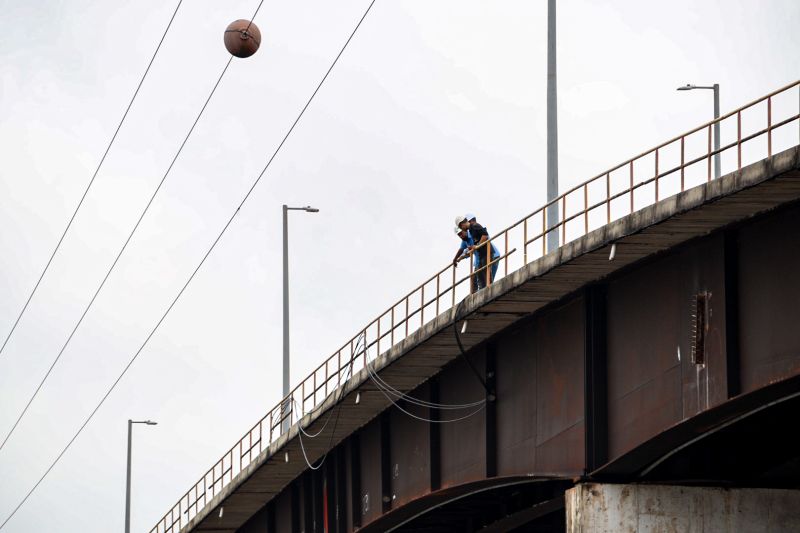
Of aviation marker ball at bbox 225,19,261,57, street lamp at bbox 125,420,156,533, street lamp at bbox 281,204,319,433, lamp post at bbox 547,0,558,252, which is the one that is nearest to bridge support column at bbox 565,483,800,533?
lamp post at bbox 547,0,558,252

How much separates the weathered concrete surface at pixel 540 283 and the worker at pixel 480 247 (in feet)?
3.01

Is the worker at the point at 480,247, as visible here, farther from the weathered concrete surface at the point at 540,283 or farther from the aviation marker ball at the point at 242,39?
the aviation marker ball at the point at 242,39

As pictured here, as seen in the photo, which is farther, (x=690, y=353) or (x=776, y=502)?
(x=776, y=502)

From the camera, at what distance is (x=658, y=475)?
29500 mm

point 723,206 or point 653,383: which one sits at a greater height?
point 723,206

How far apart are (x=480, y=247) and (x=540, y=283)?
10.9 ft

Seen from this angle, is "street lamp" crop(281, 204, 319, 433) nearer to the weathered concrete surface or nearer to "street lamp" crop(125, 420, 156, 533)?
the weathered concrete surface

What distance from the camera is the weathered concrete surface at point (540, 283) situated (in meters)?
24.0

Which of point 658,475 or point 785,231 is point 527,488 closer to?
point 658,475

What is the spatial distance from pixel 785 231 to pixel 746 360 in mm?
1918

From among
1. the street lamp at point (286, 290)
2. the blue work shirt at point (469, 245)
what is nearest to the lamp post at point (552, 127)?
the blue work shirt at point (469, 245)

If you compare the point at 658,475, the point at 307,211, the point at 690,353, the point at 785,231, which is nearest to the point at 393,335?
the point at 658,475

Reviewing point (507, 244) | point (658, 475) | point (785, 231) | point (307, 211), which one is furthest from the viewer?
point (307, 211)

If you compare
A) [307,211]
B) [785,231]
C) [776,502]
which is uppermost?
[307,211]
